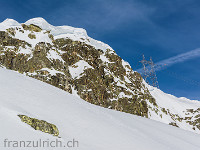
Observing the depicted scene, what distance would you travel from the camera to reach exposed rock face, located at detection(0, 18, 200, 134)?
125ft

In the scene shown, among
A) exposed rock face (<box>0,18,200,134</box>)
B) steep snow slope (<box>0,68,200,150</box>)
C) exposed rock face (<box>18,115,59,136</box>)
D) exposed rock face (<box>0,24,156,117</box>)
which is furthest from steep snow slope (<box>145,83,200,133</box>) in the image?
exposed rock face (<box>18,115,59,136</box>)

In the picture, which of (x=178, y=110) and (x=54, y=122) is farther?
(x=178, y=110)

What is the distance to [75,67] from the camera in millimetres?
47844

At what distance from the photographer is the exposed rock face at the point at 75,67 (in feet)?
125

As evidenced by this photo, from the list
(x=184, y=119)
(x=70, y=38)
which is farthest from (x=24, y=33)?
(x=184, y=119)

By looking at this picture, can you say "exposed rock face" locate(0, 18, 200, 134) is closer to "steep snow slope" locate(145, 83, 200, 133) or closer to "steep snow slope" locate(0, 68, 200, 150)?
"steep snow slope" locate(145, 83, 200, 133)

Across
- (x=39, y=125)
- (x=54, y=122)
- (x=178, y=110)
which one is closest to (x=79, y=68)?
(x=54, y=122)

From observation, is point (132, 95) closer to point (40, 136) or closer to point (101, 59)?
point (101, 59)

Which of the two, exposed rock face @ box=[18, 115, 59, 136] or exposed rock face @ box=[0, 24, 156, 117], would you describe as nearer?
exposed rock face @ box=[18, 115, 59, 136]

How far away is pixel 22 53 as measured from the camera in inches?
1529

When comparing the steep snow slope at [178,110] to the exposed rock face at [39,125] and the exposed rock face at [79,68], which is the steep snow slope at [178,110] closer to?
the exposed rock face at [79,68]

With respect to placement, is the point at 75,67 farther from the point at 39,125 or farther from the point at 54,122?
the point at 39,125

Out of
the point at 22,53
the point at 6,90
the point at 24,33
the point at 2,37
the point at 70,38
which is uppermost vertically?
the point at 70,38

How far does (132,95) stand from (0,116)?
155 feet
